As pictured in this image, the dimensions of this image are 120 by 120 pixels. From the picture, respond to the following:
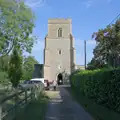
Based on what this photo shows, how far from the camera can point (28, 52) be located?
59.5 meters

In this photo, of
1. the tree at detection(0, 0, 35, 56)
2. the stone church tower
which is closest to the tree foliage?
the tree at detection(0, 0, 35, 56)

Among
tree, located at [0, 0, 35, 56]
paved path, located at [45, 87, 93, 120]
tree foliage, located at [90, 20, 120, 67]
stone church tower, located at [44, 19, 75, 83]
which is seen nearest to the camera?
paved path, located at [45, 87, 93, 120]

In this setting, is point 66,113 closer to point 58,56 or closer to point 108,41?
point 108,41

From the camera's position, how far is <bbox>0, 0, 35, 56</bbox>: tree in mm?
55650

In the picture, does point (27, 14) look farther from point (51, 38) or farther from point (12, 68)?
point (51, 38)

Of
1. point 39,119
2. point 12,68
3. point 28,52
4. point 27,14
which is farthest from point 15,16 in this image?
point 39,119

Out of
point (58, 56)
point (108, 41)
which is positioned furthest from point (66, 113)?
point (58, 56)

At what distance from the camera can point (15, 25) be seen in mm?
56750

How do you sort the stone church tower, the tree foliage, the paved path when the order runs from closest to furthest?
the paved path < the tree foliage < the stone church tower

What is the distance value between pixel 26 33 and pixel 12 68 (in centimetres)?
1384

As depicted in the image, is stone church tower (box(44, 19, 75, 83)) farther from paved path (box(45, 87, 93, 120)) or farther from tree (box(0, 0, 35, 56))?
paved path (box(45, 87, 93, 120))

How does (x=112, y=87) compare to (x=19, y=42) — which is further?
(x=19, y=42)

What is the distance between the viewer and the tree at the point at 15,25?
55650 millimetres

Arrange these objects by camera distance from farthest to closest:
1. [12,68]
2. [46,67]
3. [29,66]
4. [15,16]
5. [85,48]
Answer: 1. [29,66]
2. [46,67]
3. [85,48]
4. [15,16]
5. [12,68]
